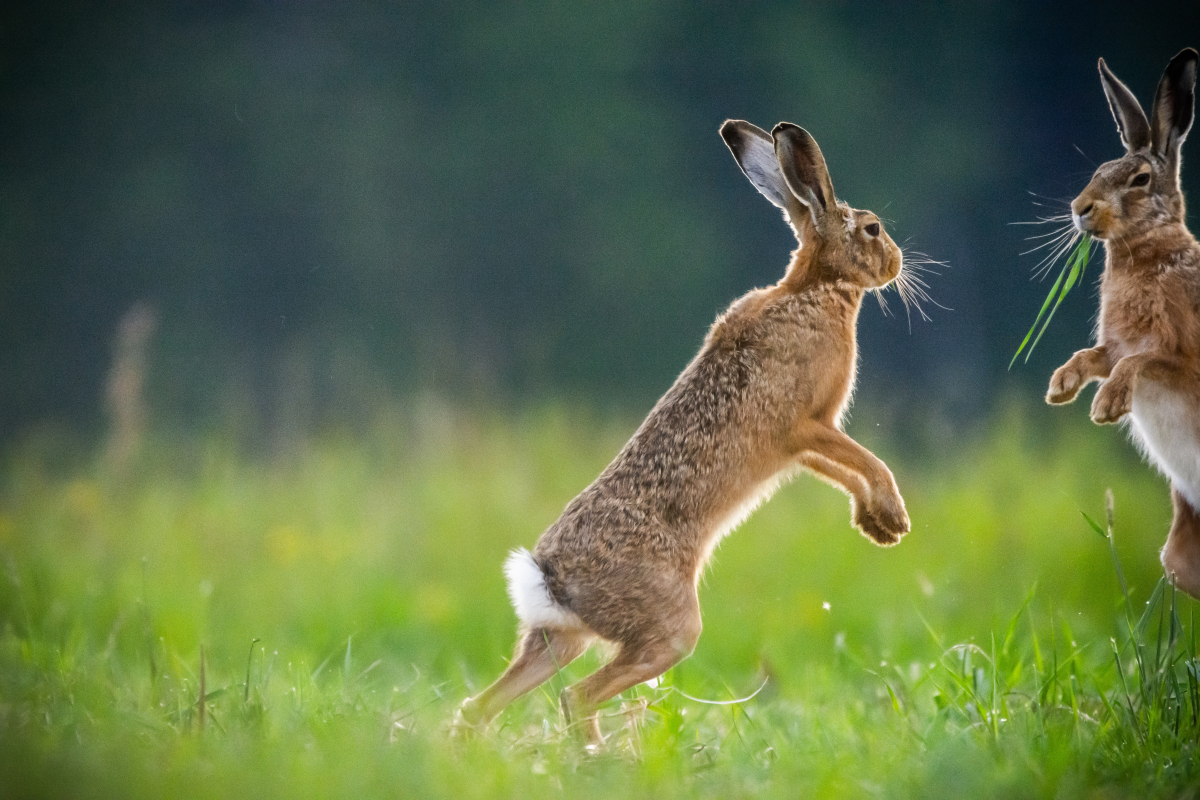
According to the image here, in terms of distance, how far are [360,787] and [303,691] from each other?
0.95 meters

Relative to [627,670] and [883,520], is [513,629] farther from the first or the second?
[883,520]

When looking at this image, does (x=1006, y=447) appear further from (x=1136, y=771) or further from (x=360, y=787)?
(x=360, y=787)

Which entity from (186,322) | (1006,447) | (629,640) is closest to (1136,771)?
(629,640)

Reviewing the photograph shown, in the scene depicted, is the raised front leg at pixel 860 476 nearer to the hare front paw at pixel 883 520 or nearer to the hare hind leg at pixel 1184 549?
the hare front paw at pixel 883 520

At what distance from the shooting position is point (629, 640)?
121 inches

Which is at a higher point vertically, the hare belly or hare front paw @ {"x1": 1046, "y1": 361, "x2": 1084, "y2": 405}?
hare front paw @ {"x1": 1046, "y1": 361, "x2": 1084, "y2": 405}

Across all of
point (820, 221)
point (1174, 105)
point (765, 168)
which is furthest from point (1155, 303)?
point (765, 168)

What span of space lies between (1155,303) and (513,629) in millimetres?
2977

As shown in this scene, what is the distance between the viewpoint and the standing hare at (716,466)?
3.07 m

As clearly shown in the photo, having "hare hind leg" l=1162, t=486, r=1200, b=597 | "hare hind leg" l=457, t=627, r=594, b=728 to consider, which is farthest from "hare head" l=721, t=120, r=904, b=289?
"hare hind leg" l=457, t=627, r=594, b=728

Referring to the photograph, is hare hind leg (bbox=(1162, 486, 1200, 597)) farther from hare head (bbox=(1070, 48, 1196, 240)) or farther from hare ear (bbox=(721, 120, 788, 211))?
hare ear (bbox=(721, 120, 788, 211))

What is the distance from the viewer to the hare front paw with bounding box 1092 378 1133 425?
2826 mm

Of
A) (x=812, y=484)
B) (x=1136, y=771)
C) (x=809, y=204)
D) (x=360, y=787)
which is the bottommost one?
(x=812, y=484)

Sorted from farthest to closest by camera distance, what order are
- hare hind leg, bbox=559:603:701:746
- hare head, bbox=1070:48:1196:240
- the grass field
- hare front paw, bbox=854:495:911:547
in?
hare front paw, bbox=854:495:911:547 → hare head, bbox=1070:48:1196:240 → hare hind leg, bbox=559:603:701:746 → the grass field
